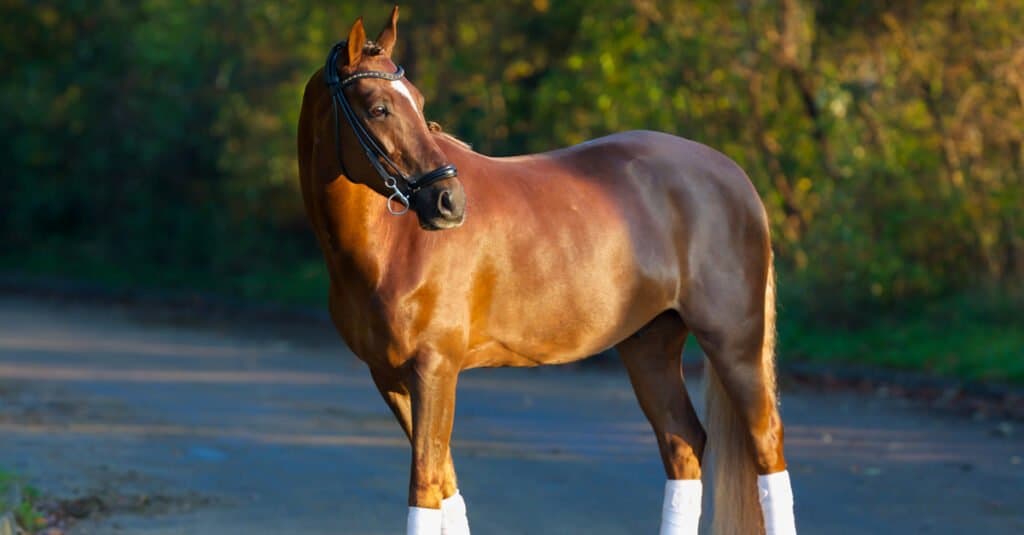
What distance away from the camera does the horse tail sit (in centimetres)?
582

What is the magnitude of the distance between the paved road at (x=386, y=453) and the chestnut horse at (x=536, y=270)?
5.34 feet

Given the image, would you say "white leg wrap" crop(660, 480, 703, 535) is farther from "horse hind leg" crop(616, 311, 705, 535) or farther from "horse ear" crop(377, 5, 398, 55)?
"horse ear" crop(377, 5, 398, 55)

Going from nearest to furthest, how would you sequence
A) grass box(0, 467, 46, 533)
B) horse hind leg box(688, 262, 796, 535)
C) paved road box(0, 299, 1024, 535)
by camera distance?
horse hind leg box(688, 262, 796, 535), grass box(0, 467, 46, 533), paved road box(0, 299, 1024, 535)

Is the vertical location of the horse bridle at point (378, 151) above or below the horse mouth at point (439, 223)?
above

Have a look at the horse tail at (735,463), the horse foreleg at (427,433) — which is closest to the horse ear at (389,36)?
the horse foreleg at (427,433)

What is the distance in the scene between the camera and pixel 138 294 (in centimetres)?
2570

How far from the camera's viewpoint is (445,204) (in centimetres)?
476

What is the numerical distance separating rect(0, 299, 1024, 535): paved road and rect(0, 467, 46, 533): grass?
204 mm

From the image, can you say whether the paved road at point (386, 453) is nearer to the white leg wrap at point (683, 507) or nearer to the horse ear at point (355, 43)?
the white leg wrap at point (683, 507)

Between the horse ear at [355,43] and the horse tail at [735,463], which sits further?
the horse tail at [735,463]

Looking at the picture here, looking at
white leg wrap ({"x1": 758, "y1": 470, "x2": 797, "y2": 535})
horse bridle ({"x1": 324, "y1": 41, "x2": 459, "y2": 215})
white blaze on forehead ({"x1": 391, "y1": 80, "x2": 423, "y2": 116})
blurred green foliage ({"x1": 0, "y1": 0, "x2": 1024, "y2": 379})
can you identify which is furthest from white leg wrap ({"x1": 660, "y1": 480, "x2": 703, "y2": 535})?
blurred green foliage ({"x1": 0, "y1": 0, "x2": 1024, "y2": 379})

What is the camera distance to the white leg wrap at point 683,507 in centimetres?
584

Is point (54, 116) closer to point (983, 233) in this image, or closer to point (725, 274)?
point (983, 233)

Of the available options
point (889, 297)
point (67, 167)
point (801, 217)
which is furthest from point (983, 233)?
point (67, 167)
